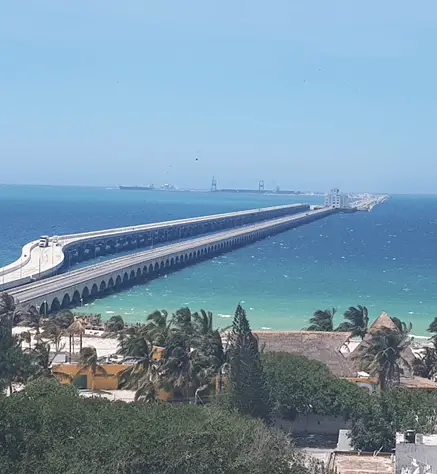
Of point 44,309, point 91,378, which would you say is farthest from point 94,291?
point 91,378

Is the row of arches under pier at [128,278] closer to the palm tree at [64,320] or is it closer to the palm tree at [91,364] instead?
the palm tree at [64,320]

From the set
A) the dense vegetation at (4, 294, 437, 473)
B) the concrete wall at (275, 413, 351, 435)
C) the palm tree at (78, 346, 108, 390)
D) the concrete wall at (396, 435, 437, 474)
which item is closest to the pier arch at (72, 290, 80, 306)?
the dense vegetation at (4, 294, 437, 473)

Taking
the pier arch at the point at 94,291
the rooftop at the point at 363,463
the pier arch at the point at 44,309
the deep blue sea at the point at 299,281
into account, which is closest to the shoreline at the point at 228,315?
the deep blue sea at the point at 299,281

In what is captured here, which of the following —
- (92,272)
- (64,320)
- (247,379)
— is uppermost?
(247,379)

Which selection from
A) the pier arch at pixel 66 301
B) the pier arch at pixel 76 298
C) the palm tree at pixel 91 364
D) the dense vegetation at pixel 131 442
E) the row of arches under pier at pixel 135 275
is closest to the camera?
the dense vegetation at pixel 131 442

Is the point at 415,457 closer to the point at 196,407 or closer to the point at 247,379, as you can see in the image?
the point at 196,407

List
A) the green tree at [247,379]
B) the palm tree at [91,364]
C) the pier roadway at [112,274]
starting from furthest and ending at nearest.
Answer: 1. the pier roadway at [112,274]
2. the palm tree at [91,364]
3. the green tree at [247,379]

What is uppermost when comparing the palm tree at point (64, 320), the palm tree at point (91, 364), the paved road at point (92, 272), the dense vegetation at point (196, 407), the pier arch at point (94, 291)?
the dense vegetation at point (196, 407)

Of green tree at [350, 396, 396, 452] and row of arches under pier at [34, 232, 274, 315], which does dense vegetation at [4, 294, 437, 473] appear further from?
row of arches under pier at [34, 232, 274, 315]
